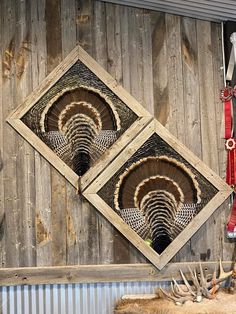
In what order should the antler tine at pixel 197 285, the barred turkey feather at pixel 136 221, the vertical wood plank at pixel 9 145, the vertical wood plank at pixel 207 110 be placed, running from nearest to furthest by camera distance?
1. the antler tine at pixel 197 285
2. the vertical wood plank at pixel 9 145
3. the barred turkey feather at pixel 136 221
4. the vertical wood plank at pixel 207 110

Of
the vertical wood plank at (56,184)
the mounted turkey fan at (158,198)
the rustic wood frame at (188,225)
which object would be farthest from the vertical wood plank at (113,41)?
the mounted turkey fan at (158,198)

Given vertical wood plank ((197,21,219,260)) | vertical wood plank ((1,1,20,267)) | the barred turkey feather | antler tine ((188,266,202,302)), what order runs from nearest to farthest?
antler tine ((188,266,202,302)) → vertical wood plank ((1,1,20,267)) → the barred turkey feather → vertical wood plank ((197,21,219,260))

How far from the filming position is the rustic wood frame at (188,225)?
4.49 m

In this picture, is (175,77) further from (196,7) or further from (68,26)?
(68,26)

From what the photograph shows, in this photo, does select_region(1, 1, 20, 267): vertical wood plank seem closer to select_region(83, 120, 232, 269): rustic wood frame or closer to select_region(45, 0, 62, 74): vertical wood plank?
select_region(45, 0, 62, 74): vertical wood plank

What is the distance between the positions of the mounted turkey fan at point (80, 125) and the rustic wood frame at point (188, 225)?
0.53 feet

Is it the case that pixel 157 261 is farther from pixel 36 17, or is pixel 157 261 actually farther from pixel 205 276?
pixel 36 17

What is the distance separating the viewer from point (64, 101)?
15.0 feet

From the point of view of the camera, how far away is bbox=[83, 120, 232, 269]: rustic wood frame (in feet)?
14.7

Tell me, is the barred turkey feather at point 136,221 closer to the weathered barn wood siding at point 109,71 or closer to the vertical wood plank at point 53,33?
the weathered barn wood siding at point 109,71

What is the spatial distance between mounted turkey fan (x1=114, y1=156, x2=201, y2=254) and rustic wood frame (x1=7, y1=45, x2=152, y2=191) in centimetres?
23

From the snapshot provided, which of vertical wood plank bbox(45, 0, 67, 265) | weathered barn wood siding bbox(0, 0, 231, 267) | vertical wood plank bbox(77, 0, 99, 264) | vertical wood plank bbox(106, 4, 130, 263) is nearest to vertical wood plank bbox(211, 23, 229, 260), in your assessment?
weathered barn wood siding bbox(0, 0, 231, 267)

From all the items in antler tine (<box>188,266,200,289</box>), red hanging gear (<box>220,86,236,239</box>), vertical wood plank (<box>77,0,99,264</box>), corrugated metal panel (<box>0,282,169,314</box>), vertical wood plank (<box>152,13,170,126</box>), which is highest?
vertical wood plank (<box>152,13,170,126</box>)

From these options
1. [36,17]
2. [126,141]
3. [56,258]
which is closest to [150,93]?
[126,141]
